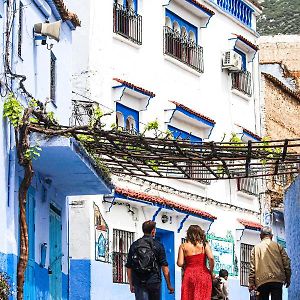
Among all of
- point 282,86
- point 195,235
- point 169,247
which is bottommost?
point 195,235

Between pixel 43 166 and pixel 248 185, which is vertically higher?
pixel 248 185

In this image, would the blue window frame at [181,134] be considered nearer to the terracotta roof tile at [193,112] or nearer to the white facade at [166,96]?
the white facade at [166,96]

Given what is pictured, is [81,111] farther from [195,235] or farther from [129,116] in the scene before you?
[195,235]

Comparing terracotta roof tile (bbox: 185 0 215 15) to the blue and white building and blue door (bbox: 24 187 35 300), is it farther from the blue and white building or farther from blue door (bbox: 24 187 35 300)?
blue door (bbox: 24 187 35 300)

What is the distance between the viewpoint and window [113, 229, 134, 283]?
2481 centimetres

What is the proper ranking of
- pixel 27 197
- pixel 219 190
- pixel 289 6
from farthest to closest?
pixel 289 6, pixel 219 190, pixel 27 197

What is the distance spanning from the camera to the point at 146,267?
619 inches

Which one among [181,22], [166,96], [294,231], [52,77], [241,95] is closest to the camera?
[52,77]

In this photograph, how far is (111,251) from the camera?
80.7ft

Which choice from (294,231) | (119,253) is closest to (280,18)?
(119,253)

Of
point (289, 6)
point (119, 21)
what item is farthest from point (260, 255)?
point (289, 6)

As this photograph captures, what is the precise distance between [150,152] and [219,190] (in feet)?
44.0

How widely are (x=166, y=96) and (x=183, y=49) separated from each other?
6.29 feet

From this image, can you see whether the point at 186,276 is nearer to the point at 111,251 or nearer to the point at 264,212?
the point at 111,251
